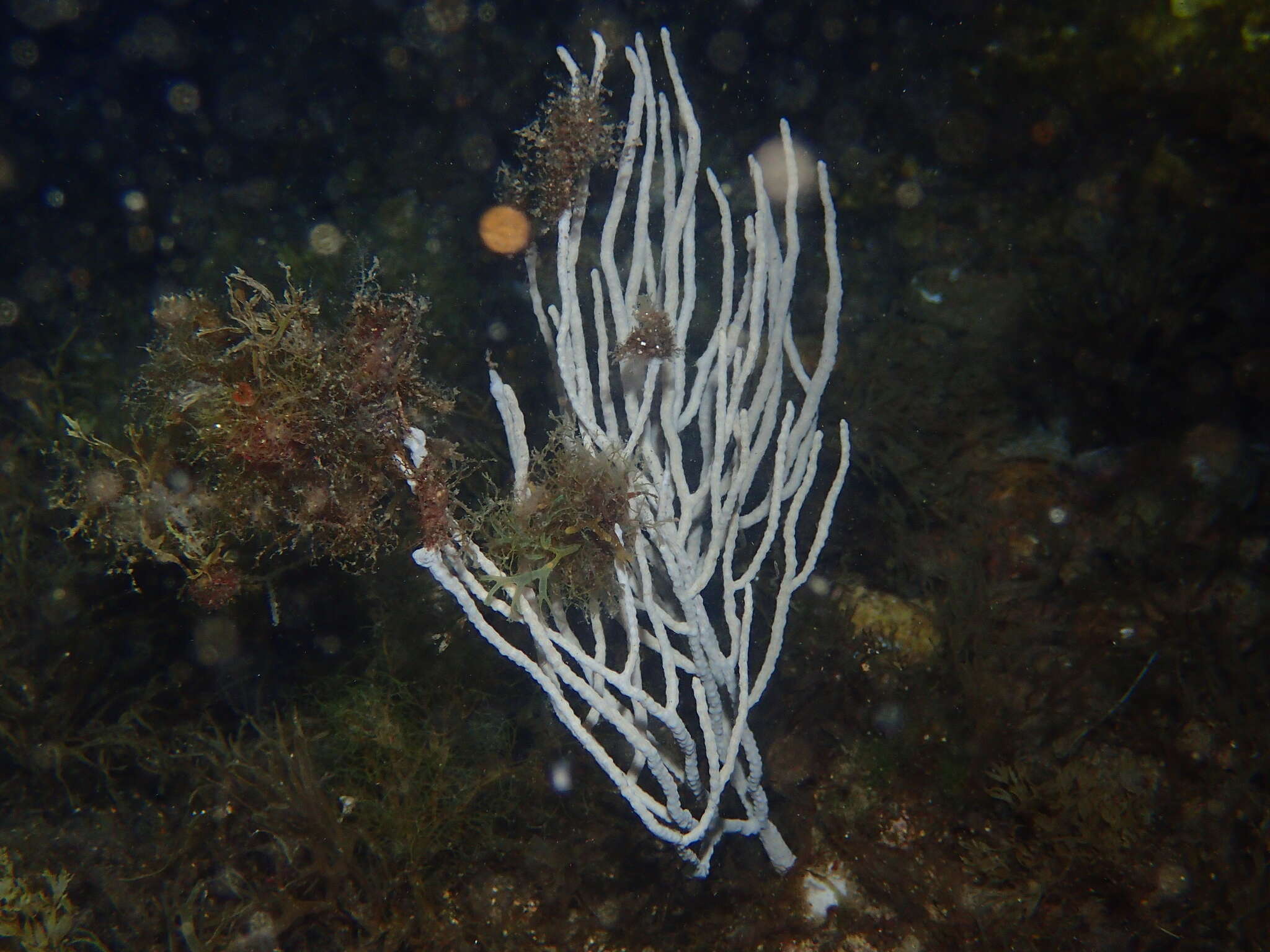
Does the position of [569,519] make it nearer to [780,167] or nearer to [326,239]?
[780,167]

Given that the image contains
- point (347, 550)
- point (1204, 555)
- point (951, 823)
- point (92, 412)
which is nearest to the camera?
point (347, 550)

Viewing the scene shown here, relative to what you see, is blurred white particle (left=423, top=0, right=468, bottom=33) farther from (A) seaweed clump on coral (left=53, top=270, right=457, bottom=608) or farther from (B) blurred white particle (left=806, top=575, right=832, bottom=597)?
(B) blurred white particle (left=806, top=575, right=832, bottom=597)

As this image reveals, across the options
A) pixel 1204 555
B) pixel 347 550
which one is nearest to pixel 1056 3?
pixel 1204 555

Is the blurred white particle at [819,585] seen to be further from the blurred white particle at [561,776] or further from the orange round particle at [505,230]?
the orange round particle at [505,230]

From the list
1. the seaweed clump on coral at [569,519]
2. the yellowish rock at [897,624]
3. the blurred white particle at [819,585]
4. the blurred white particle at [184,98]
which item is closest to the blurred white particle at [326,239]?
the blurred white particle at [184,98]

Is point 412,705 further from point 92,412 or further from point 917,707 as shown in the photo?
point 92,412

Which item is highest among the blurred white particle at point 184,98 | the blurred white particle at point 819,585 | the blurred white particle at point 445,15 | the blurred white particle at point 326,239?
the blurred white particle at point 445,15

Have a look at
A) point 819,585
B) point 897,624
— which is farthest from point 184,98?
point 897,624
